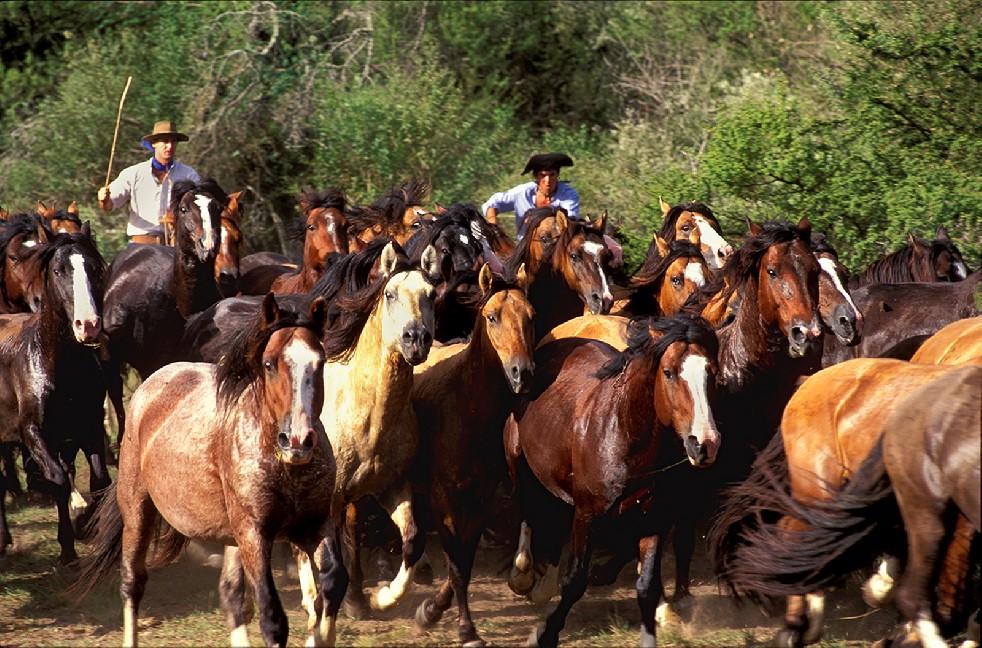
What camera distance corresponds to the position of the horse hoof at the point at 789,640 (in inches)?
255

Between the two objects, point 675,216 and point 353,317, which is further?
point 675,216

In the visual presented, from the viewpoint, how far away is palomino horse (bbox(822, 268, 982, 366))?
9516 millimetres

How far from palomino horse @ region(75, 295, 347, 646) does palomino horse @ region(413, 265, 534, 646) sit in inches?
47.3

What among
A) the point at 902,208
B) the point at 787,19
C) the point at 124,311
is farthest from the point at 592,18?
the point at 124,311

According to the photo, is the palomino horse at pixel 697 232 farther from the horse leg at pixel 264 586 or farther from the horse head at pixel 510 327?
the horse leg at pixel 264 586

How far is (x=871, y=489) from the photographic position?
563 cm

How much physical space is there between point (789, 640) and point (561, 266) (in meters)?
3.62

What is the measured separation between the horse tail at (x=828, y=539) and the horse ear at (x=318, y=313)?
84.1 inches

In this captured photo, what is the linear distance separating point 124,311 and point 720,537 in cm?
550

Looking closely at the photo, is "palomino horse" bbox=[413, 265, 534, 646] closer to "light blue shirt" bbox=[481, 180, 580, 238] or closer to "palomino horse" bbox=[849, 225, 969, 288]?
"light blue shirt" bbox=[481, 180, 580, 238]

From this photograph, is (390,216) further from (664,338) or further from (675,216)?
(664,338)

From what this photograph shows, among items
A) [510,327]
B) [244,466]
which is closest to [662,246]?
[510,327]

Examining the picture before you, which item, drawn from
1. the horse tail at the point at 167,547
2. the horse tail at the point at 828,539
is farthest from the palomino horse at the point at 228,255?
the horse tail at the point at 828,539

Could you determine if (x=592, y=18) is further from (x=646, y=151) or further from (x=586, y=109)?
(x=646, y=151)
